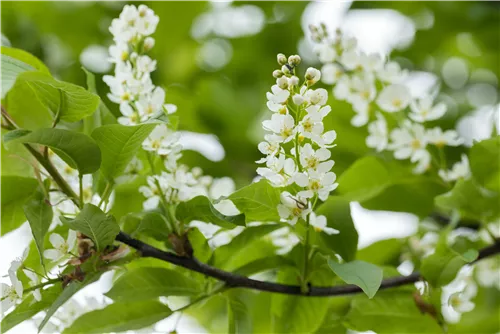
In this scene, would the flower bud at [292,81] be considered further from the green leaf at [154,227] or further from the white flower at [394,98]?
the white flower at [394,98]

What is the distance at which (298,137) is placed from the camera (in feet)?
2.14

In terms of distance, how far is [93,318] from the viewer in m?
0.79

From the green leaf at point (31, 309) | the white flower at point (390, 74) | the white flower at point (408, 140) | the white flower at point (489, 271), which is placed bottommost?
the white flower at point (489, 271)

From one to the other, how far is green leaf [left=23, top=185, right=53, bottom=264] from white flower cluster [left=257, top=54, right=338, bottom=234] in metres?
0.24

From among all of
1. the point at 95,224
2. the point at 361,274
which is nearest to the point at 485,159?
the point at 361,274

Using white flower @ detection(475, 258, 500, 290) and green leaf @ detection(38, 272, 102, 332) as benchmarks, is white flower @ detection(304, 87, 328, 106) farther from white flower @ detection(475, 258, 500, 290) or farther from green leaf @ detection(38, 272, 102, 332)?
white flower @ detection(475, 258, 500, 290)

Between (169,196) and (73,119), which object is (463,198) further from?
(73,119)

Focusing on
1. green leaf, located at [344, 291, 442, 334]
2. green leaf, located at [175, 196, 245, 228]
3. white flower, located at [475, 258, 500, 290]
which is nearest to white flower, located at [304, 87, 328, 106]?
green leaf, located at [175, 196, 245, 228]

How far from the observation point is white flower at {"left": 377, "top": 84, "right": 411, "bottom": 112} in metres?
1.05

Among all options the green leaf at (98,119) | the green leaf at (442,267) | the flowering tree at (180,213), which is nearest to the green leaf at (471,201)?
the flowering tree at (180,213)

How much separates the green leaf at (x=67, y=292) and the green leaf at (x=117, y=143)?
0.11 meters

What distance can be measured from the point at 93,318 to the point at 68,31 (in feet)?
3.91

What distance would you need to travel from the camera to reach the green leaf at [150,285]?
29.7 inches

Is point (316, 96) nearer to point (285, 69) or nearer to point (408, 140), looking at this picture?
point (285, 69)
